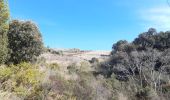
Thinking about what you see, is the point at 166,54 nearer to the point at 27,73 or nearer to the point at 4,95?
the point at 27,73

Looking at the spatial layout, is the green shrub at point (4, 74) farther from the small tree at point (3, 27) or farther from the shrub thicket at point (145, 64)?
the shrub thicket at point (145, 64)

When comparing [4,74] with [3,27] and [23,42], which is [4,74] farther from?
[23,42]

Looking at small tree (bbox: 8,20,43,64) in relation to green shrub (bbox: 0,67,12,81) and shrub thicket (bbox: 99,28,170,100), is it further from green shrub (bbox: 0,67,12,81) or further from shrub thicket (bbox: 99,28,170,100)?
shrub thicket (bbox: 99,28,170,100)

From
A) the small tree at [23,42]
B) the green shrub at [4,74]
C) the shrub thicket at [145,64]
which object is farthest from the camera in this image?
the shrub thicket at [145,64]

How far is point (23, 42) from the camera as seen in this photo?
25328 mm

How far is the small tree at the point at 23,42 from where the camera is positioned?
25016 mm

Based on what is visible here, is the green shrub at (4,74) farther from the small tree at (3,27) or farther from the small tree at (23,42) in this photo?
the small tree at (23,42)

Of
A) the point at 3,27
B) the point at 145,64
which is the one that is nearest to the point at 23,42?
the point at 3,27

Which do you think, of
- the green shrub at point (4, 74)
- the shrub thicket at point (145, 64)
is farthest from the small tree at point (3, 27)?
the shrub thicket at point (145, 64)

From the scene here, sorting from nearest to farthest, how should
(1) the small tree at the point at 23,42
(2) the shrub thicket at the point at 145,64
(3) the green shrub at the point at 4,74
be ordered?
(3) the green shrub at the point at 4,74
(1) the small tree at the point at 23,42
(2) the shrub thicket at the point at 145,64

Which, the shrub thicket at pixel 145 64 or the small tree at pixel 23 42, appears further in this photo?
the shrub thicket at pixel 145 64

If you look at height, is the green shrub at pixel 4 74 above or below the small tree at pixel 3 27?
below

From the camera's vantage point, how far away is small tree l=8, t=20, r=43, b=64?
25016 mm

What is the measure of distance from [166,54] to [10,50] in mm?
19150
